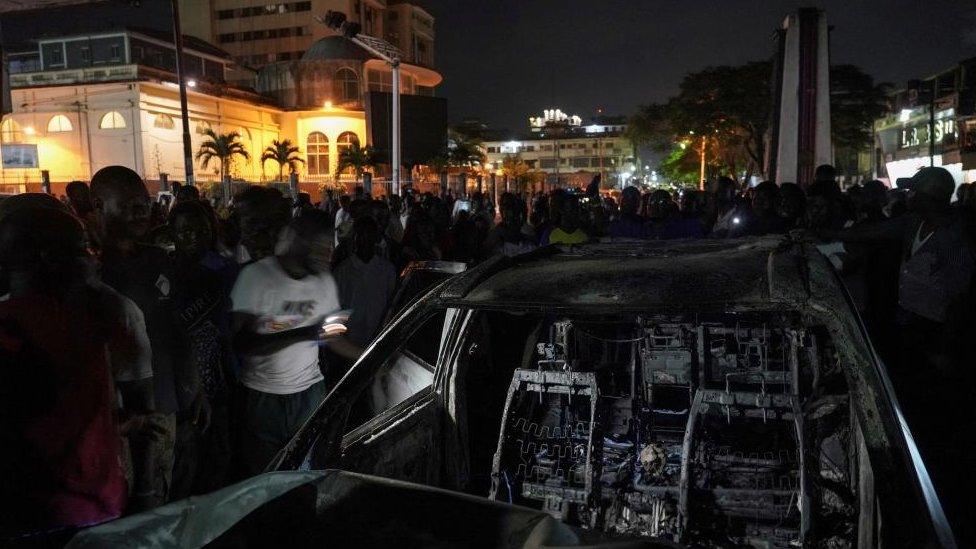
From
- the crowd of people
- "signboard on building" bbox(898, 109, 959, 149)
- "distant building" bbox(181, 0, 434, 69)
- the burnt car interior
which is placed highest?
"distant building" bbox(181, 0, 434, 69)

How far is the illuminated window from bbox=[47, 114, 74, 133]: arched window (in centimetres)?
439

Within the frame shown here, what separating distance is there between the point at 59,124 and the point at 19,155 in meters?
6.78

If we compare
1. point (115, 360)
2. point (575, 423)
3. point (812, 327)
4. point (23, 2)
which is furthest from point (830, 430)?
point (23, 2)

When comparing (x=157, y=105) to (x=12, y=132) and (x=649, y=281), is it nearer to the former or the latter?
(x=12, y=132)

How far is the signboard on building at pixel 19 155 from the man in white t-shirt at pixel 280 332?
1251 inches

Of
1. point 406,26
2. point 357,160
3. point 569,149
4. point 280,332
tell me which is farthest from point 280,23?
point 569,149

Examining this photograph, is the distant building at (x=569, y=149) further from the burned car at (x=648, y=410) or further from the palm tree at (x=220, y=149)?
the burned car at (x=648, y=410)

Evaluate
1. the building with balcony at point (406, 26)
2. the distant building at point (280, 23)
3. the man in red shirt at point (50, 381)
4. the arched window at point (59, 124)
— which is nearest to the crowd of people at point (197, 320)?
the man in red shirt at point (50, 381)

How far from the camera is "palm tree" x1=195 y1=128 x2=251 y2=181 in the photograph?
3575 cm

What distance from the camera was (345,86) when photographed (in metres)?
43.2

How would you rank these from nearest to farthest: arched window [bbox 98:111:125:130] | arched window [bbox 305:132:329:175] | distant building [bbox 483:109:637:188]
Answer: arched window [bbox 98:111:125:130], arched window [bbox 305:132:329:175], distant building [bbox 483:109:637:188]

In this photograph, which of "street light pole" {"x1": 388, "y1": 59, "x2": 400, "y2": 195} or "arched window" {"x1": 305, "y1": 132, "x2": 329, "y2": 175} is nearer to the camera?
"street light pole" {"x1": 388, "y1": 59, "x2": 400, "y2": 195}

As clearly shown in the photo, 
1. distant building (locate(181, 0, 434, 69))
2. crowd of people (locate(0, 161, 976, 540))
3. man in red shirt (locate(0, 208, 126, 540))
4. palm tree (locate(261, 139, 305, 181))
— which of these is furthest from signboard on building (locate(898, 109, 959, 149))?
man in red shirt (locate(0, 208, 126, 540))

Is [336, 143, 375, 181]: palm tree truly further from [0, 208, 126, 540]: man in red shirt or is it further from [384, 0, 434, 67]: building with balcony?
[0, 208, 126, 540]: man in red shirt
